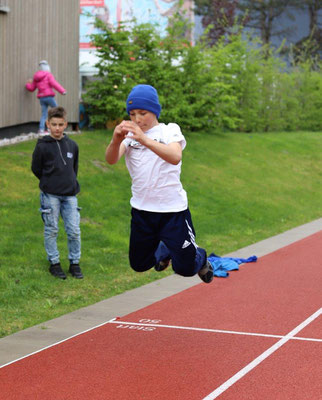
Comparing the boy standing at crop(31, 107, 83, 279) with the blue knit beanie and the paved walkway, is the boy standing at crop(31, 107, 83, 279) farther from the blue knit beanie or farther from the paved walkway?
the blue knit beanie

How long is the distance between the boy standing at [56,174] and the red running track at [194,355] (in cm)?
172

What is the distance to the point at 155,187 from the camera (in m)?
Result: 6.39

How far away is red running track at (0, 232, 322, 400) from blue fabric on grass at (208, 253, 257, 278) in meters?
0.99

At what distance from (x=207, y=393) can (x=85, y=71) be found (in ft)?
70.3

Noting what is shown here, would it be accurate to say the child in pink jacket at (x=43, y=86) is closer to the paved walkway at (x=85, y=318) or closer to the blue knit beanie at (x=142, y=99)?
the paved walkway at (x=85, y=318)

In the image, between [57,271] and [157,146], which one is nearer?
[157,146]

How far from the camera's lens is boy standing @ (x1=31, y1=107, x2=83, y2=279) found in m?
9.52

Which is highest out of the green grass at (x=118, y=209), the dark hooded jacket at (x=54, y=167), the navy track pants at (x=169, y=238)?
the navy track pants at (x=169, y=238)

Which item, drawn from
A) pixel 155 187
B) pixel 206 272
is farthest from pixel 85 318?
pixel 155 187

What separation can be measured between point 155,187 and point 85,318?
232cm

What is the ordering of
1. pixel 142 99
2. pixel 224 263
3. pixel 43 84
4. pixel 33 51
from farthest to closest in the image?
pixel 33 51
pixel 43 84
pixel 224 263
pixel 142 99

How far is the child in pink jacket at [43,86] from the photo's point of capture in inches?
760

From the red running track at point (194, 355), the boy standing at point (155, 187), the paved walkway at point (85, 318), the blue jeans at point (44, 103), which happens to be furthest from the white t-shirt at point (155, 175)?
the blue jeans at point (44, 103)

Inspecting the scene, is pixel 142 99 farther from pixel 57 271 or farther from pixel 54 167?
pixel 57 271
